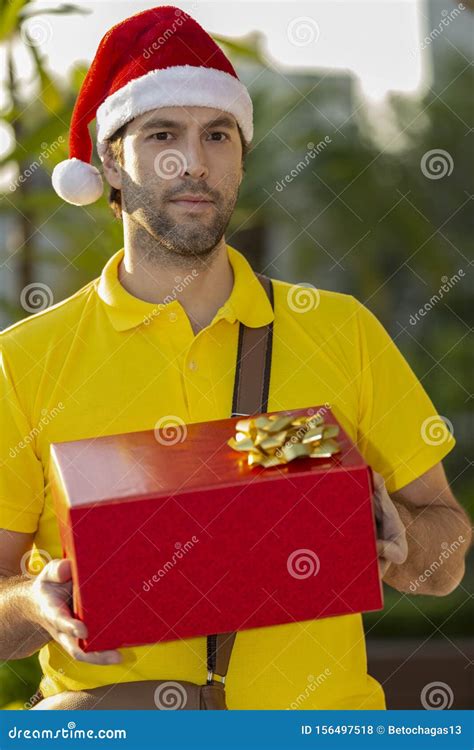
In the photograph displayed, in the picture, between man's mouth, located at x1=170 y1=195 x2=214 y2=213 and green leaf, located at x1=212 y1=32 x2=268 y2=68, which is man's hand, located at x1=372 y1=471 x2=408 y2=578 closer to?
man's mouth, located at x1=170 y1=195 x2=214 y2=213

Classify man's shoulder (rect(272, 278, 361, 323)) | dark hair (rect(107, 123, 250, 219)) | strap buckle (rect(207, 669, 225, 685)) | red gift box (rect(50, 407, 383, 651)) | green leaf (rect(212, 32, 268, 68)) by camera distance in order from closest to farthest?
red gift box (rect(50, 407, 383, 651)) < strap buckle (rect(207, 669, 225, 685)) < man's shoulder (rect(272, 278, 361, 323)) < dark hair (rect(107, 123, 250, 219)) < green leaf (rect(212, 32, 268, 68))

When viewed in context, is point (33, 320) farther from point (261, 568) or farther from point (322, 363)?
point (261, 568)

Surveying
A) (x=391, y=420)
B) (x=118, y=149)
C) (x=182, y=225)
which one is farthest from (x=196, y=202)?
(x=391, y=420)

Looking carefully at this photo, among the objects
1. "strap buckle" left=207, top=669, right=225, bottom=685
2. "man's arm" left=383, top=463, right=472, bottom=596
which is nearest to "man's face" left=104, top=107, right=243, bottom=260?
"man's arm" left=383, top=463, right=472, bottom=596

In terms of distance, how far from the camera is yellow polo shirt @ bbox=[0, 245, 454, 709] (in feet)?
5.91

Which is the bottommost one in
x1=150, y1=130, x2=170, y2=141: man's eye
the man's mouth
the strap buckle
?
the strap buckle

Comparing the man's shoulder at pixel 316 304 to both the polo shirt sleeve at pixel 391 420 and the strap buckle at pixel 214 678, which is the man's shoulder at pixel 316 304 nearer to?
the polo shirt sleeve at pixel 391 420

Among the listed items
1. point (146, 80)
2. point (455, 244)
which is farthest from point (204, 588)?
point (455, 244)

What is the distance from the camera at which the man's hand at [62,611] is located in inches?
60.8

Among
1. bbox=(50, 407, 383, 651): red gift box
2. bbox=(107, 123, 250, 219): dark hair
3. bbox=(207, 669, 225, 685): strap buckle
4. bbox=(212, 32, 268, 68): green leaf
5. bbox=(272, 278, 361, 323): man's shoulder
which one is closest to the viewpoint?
bbox=(50, 407, 383, 651): red gift box

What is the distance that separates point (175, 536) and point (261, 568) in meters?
0.13

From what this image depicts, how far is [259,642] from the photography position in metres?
1.80

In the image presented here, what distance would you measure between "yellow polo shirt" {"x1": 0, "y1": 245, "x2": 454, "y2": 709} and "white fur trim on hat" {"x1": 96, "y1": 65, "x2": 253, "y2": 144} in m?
0.30

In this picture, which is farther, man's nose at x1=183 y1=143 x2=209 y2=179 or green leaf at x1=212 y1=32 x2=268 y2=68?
green leaf at x1=212 y1=32 x2=268 y2=68
